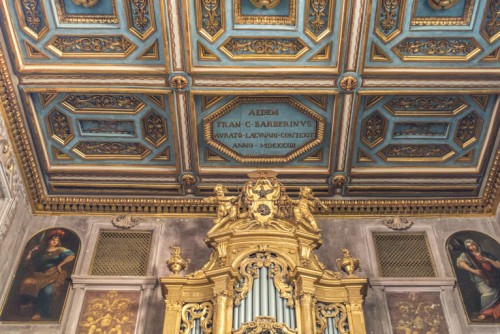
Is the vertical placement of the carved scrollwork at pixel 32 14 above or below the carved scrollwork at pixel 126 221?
above

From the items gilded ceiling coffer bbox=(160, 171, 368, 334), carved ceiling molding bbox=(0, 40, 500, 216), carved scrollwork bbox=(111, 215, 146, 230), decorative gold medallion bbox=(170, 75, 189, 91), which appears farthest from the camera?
carved ceiling molding bbox=(0, 40, 500, 216)

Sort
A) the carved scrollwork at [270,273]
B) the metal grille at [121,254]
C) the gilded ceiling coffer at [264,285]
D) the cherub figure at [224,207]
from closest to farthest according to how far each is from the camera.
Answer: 1. the gilded ceiling coffer at [264,285]
2. the carved scrollwork at [270,273]
3. the cherub figure at [224,207]
4. the metal grille at [121,254]

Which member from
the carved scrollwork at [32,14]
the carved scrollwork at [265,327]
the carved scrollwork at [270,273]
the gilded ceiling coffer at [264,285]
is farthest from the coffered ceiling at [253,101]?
the carved scrollwork at [265,327]

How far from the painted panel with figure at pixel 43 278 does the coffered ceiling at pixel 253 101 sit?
878mm

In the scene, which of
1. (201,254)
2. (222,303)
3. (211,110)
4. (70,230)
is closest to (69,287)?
(70,230)

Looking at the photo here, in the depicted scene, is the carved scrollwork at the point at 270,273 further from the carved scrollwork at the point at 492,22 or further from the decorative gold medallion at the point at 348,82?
the carved scrollwork at the point at 492,22

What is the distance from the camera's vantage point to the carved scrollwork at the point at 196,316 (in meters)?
9.07

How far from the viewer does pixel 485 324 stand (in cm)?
1047

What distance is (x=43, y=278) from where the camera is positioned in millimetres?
11211

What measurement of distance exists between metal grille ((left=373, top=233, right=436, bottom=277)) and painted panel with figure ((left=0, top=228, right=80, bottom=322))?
668cm

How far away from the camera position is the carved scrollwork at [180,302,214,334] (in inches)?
357

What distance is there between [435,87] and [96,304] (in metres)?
8.20

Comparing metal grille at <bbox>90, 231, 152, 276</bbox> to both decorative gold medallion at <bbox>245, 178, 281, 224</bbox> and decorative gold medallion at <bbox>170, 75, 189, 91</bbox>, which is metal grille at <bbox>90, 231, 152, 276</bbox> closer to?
decorative gold medallion at <bbox>245, 178, 281, 224</bbox>

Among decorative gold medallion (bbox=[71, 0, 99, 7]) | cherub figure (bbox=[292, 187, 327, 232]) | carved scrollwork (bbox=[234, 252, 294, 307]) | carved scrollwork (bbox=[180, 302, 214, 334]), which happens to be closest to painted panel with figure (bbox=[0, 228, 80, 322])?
carved scrollwork (bbox=[180, 302, 214, 334])
